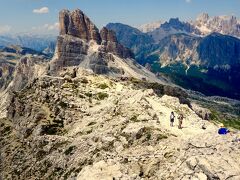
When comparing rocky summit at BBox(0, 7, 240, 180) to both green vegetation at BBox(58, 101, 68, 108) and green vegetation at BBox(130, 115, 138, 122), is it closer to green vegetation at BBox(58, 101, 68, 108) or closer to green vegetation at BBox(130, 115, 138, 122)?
green vegetation at BBox(58, 101, 68, 108)

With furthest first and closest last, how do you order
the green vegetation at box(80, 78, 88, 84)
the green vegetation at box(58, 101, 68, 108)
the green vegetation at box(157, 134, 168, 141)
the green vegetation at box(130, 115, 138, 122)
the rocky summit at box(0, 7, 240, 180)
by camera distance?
the green vegetation at box(80, 78, 88, 84) → the green vegetation at box(58, 101, 68, 108) → the green vegetation at box(130, 115, 138, 122) → the green vegetation at box(157, 134, 168, 141) → the rocky summit at box(0, 7, 240, 180)

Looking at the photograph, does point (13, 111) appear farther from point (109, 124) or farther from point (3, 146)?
point (109, 124)

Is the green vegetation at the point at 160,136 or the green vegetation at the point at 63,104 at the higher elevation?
the green vegetation at the point at 160,136

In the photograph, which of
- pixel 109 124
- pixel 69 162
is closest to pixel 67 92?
pixel 109 124

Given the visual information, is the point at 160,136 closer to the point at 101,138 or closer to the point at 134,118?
the point at 101,138

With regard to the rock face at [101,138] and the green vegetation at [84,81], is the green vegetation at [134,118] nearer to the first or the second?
the rock face at [101,138]

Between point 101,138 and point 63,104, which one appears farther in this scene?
point 63,104

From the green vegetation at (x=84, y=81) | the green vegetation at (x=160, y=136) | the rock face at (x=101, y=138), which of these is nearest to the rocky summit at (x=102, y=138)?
the rock face at (x=101, y=138)

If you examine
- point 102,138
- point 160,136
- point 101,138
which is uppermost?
point 160,136

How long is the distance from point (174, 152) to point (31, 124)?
48.2 metres

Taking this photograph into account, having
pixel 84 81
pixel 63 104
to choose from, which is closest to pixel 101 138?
pixel 63 104

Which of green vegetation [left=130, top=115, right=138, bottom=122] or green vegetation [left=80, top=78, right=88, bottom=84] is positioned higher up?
green vegetation [left=80, top=78, right=88, bottom=84]

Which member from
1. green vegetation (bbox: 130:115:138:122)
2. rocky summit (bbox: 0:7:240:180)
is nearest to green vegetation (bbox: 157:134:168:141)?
rocky summit (bbox: 0:7:240:180)

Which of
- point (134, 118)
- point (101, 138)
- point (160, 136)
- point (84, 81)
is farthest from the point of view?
point (84, 81)
